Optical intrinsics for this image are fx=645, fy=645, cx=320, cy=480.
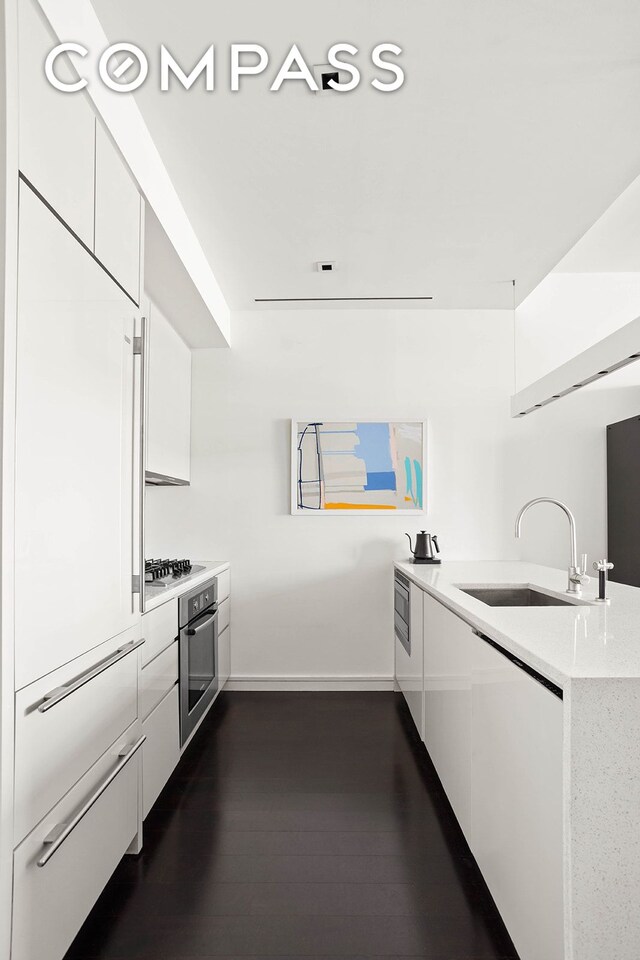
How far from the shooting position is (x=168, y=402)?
3877 millimetres

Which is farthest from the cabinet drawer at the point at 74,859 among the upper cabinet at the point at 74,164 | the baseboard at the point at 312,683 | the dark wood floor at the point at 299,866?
the baseboard at the point at 312,683

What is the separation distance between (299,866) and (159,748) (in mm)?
755

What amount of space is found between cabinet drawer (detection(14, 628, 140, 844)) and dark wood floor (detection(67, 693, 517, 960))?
0.53 meters

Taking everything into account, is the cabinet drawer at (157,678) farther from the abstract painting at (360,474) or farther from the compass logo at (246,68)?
the compass logo at (246,68)

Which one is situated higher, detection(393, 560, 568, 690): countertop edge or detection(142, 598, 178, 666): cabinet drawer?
detection(393, 560, 568, 690): countertop edge

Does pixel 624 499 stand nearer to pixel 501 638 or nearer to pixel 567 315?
pixel 567 315

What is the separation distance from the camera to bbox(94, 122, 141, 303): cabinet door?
1.94 m

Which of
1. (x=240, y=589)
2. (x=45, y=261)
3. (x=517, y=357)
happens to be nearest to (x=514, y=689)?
(x=45, y=261)

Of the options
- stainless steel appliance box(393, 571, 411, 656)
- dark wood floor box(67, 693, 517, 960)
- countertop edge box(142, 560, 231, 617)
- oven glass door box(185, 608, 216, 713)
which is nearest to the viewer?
dark wood floor box(67, 693, 517, 960)

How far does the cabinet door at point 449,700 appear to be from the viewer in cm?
221

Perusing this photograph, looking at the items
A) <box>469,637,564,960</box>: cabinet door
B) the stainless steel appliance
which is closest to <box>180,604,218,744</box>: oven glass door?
the stainless steel appliance

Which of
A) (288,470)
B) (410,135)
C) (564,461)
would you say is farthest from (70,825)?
(564,461)

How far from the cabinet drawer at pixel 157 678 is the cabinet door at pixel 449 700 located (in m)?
1.15

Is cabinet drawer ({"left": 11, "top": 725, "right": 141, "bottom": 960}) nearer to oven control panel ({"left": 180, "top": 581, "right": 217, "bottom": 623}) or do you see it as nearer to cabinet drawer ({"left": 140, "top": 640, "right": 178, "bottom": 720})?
cabinet drawer ({"left": 140, "top": 640, "right": 178, "bottom": 720})
